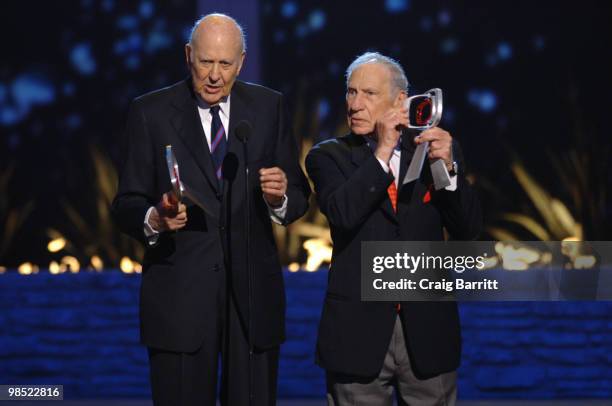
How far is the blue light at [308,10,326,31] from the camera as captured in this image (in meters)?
5.48

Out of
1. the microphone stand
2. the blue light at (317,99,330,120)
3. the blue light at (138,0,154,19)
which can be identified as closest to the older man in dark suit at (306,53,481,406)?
the microphone stand

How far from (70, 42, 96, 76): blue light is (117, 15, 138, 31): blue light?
20cm

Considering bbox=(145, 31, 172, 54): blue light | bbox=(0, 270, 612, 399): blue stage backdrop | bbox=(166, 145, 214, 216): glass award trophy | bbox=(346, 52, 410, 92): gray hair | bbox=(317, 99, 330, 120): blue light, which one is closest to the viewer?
bbox=(166, 145, 214, 216): glass award trophy

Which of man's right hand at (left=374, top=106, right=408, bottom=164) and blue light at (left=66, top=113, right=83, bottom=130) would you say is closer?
man's right hand at (left=374, top=106, right=408, bottom=164)

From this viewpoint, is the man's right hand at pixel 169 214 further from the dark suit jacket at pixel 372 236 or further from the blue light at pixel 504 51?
the blue light at pixel 504 51

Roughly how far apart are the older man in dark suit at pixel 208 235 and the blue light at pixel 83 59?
3100 millimetres

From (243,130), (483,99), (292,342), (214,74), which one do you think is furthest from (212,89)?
(483,99)

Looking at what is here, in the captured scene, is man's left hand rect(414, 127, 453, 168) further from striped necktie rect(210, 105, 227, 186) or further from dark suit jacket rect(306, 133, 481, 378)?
striped necktie rect(210, 105, 227, 186)

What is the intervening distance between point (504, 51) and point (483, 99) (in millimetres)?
275

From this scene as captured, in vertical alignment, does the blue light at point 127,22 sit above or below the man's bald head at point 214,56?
above

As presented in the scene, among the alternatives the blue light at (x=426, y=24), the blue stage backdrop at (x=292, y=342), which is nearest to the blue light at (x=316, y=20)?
the blue light at (x=426, y=24)

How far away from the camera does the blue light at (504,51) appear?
5445mm

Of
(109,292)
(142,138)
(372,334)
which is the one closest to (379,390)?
(372,334)

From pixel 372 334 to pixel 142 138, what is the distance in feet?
2.39
